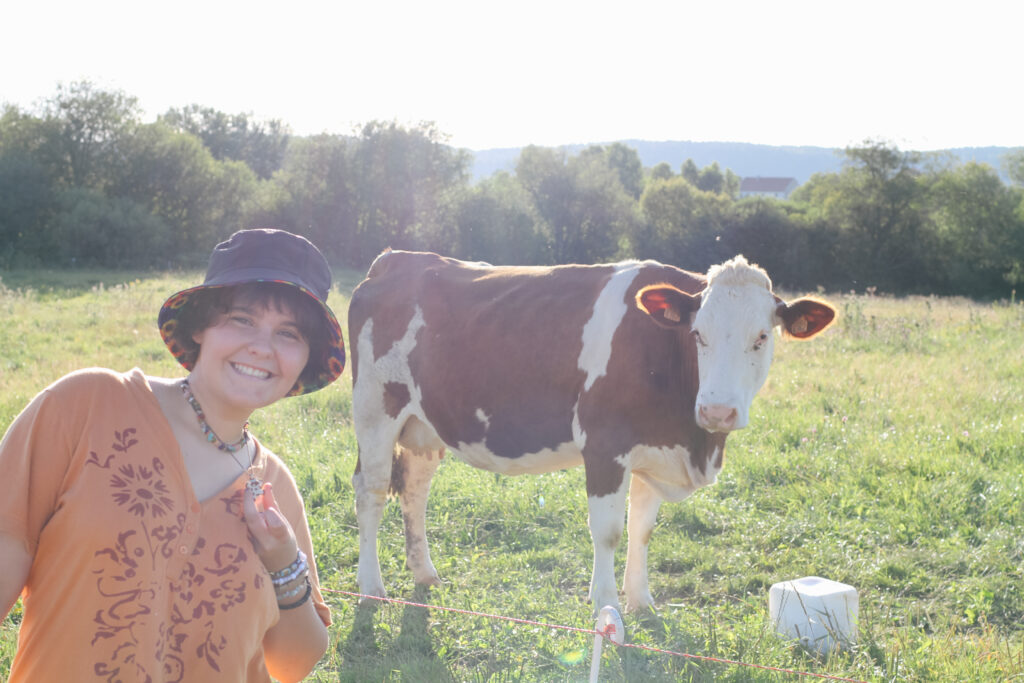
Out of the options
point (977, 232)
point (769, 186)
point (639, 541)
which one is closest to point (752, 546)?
point (639, 541)

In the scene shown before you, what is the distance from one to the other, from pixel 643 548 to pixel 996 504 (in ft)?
10.1

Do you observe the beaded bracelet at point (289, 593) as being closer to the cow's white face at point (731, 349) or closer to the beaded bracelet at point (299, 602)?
the beaded bracelet at point (299, 602)

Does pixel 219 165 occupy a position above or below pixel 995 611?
above

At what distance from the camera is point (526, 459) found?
5.13 m

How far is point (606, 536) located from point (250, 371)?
312cm

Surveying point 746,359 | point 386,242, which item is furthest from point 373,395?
point 386,242

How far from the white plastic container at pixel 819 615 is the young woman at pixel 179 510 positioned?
3.15m

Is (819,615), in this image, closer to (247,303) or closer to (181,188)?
(247,303)

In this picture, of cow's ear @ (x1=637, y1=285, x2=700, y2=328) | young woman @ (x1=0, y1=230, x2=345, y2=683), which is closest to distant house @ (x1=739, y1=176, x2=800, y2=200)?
cow's ear @ (x1=637, y1=285, x2=700, y2=328)

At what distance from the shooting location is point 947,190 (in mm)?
48250

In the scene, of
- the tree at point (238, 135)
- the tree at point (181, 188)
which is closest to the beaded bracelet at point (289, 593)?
the tree at point (181, 188)

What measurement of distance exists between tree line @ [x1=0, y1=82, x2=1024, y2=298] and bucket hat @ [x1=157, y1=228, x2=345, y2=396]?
3751cm

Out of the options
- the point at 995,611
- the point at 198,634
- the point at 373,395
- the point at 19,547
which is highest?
the point at 19,547

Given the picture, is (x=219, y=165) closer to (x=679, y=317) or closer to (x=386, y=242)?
(x=386, y=242)
